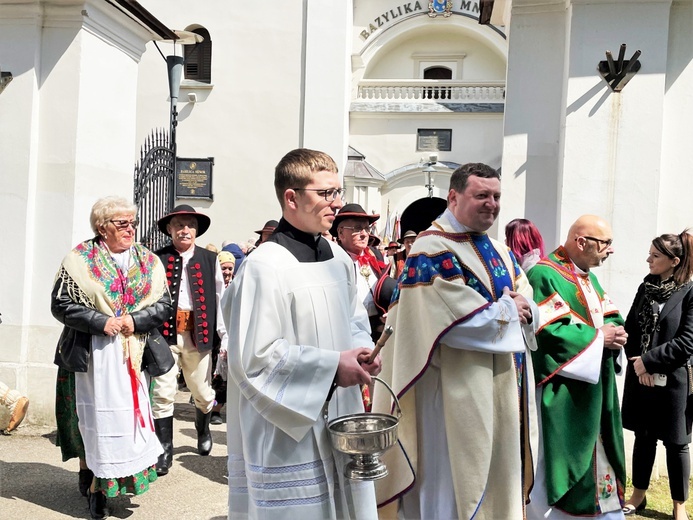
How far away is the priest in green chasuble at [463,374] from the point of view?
363cm

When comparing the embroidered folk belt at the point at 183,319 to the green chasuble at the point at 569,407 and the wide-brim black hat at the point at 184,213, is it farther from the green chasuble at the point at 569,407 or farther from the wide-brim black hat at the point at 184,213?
the green chasuble at the point at 569,407

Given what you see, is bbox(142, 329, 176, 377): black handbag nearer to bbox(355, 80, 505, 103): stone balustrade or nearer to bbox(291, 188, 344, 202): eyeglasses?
bbox(291, 188, 344, 202): eyeglasses

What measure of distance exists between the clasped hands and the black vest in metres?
1.29

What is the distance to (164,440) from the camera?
5.71 m

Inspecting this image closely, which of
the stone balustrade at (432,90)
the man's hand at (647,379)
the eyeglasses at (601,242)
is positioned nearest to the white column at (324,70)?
the stone balustrade at (432,90)

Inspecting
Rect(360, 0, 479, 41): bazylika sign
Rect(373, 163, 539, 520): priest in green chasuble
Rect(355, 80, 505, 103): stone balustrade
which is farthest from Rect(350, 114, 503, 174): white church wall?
Rect(373, 163, 539, 520): priest in green chasuble

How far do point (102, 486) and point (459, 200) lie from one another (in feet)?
9.23

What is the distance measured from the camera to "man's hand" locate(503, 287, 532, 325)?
369cm

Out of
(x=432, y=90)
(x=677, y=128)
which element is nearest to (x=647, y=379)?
(x=677, y=128)

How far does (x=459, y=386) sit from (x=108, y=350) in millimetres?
2245

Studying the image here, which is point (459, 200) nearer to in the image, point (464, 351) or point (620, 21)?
point (464, 351)

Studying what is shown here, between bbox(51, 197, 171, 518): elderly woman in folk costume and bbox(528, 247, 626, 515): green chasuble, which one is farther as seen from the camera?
bbox(51, 197, 171, 518): elderly woman in folk costume

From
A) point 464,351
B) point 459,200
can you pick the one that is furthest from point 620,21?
point 464,351

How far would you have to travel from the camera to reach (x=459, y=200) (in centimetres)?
387
